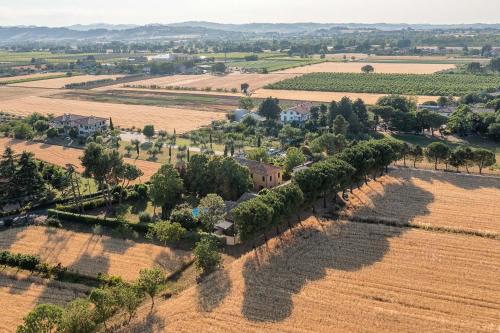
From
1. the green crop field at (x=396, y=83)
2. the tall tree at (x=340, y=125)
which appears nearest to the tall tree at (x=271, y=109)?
the tall tree at (x=340, y=125)

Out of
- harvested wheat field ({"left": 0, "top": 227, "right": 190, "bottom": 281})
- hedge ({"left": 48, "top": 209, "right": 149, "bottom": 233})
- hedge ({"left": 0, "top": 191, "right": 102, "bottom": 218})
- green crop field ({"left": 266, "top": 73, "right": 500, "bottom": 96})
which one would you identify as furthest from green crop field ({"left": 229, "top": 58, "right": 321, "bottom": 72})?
harvested wheat field ({"left": 0, "top": 227, "right": 190, "bottom": 281})

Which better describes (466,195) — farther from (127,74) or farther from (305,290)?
(127,74)

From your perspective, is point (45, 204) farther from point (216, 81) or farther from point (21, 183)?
point (216, 81)

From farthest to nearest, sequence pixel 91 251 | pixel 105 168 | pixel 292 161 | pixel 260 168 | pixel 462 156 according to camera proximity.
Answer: pixel 292 161 < pixel 462 156 < pixel 260 168 < pixel 105 168 < pixel 91 251

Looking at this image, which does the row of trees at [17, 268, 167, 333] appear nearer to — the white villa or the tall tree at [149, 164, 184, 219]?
the tall tree at [149, 164, 184, 219]

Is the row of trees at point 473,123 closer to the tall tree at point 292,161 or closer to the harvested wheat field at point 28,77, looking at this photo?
the tall tree at point 292,161

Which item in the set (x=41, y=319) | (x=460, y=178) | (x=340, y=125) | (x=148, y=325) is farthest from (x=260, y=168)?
(x=41, y=319)

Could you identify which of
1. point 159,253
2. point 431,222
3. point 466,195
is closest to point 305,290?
point 159,253
